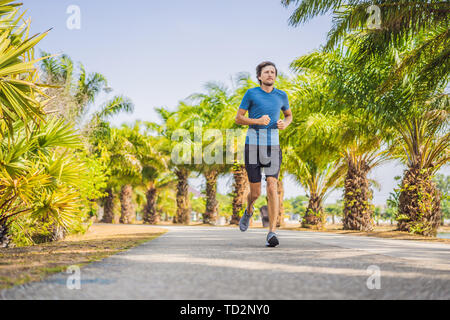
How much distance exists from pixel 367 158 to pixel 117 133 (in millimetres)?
15331

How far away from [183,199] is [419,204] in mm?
14874

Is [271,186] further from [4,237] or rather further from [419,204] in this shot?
[419,204]

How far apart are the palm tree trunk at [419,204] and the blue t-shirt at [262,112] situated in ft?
21.5

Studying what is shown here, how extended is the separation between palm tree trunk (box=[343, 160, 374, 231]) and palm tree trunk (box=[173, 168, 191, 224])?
11282 mm

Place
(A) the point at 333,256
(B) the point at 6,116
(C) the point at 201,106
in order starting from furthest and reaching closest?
(C) the point at 201,106, (B) the point at 6,116, (A) the point at 333,256

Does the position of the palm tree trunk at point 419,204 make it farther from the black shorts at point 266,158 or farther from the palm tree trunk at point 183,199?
the palm tree trunk at point 183,199

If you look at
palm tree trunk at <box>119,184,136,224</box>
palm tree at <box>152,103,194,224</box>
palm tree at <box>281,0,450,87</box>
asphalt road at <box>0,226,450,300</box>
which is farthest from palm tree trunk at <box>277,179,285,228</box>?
asphalt road at <box>0,226,450,300</box>

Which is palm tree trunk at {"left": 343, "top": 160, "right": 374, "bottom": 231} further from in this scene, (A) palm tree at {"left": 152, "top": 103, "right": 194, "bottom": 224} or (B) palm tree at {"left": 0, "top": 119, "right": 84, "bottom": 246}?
(A) palm tree at {"left": 152, "top": 103, "right": 194, "bottom": 224}

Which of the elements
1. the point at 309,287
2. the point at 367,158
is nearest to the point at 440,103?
the point at 367,158

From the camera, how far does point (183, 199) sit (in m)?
22.3

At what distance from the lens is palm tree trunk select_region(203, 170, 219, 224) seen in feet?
67.1

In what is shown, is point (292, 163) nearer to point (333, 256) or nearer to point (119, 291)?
point (333, 256)

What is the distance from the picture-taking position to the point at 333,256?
339 centimetres

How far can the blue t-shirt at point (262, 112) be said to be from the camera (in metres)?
4.59
